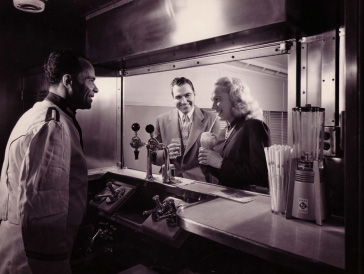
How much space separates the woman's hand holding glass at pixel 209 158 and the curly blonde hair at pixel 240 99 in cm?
35

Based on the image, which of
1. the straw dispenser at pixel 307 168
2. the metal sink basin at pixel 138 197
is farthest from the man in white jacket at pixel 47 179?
the straw dispenser at pixel 307 168

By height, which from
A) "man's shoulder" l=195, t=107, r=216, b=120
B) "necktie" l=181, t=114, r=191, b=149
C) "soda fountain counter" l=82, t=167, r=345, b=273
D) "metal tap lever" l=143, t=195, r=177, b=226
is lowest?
"metal tap lever" l=143, t=195, r=177, b=226

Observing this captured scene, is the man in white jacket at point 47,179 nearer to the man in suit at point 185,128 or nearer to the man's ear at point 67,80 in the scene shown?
the man's ear at point 67,80

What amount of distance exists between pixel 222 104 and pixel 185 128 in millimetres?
400

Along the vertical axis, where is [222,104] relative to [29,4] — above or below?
below

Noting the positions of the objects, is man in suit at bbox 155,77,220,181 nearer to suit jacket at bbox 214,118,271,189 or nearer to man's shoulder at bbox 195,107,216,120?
man's shoulder at bbox 195,107,216,120

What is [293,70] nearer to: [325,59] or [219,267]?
[325,59]

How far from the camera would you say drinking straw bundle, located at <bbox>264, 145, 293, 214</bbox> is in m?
1.44

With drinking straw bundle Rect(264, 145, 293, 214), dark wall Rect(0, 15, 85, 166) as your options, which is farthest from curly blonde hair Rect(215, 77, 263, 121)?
dark wall Rect(0, 15, 85, 166)

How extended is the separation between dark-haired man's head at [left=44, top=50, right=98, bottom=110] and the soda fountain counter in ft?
2.78

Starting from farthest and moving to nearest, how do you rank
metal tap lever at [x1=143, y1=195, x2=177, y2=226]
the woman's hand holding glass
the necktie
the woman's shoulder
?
the necktie
the woman's hand holding glass
the woman's shoulder
metal tap lever at [x1=143, y1=195, x2=177, y2=226]

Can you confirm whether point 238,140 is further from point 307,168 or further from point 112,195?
point 112,195

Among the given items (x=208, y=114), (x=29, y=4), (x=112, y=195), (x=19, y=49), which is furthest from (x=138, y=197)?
(x=19, y=49)

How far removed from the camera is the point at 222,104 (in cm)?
233
